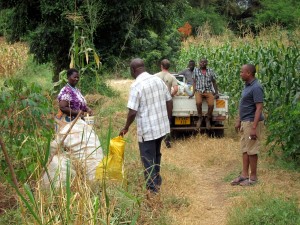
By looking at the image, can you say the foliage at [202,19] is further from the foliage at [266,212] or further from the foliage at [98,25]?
the foliage at [266,212]

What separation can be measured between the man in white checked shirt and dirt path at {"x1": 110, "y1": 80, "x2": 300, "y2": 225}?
0.57m

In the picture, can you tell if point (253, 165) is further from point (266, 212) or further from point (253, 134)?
point (266, 212)

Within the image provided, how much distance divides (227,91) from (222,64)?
1.01m

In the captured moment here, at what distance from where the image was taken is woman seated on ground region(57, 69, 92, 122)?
7723 mm

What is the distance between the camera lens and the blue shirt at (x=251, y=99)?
7.71m

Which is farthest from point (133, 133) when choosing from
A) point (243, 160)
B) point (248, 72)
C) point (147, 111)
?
point (147, 111)

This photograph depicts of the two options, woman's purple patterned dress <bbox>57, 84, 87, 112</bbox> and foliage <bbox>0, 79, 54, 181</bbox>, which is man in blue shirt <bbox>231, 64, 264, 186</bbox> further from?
foliage <bbox>0, 79, 54, 181</bbox>

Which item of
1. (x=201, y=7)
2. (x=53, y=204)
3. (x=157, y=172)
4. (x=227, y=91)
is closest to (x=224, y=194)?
Answer: (x=157, y=172)

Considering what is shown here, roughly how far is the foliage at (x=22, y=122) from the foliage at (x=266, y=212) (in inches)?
94.3

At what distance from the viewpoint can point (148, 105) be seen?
696 cm

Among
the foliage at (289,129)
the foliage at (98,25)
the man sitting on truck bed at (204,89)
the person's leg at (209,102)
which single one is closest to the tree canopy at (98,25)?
the foliage at (98,25)

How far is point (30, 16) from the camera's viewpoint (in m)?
18.0

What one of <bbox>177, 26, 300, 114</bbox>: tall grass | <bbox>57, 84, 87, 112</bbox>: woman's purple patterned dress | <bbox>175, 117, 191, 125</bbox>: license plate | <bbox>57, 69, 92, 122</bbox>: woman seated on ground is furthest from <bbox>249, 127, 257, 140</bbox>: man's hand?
<bbox>175, 117, 191, 125</bbox>: license plate

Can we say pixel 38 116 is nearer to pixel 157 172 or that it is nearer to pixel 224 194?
pixel 157 172
